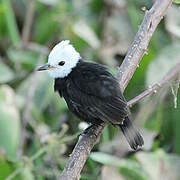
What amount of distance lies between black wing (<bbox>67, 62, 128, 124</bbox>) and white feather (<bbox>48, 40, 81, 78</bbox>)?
8 cm

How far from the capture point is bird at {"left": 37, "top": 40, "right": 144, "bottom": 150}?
4.43m

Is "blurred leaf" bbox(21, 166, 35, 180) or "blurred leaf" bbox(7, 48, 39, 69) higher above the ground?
"blurred leaf" bbox(21, 166, 35, 180)

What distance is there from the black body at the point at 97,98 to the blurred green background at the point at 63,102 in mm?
156

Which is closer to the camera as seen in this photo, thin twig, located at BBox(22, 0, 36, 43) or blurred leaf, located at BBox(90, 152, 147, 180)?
blurred leaf, located at BBox(90, 152, 147, 180)

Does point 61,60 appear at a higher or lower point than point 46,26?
higher

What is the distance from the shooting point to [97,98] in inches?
179

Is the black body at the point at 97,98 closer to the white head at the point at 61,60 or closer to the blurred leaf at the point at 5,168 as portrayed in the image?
the white head at the point at 61,60

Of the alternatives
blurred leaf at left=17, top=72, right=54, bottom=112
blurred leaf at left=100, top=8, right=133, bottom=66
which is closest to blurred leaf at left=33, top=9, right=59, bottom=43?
blurred leaf at left=100, top=8, right=133, bottom=66

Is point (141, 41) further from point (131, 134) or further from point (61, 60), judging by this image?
point (61, 60)

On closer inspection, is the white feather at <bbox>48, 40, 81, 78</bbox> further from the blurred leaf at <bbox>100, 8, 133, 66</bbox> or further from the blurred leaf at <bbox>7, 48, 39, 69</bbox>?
the blurred leaf at <bbox>100, 8, 133, 66</bbox>

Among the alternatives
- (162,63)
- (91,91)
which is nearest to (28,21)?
(162,63)

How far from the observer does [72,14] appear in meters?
7.60

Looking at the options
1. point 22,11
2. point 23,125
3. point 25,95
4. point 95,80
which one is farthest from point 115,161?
point 22,11

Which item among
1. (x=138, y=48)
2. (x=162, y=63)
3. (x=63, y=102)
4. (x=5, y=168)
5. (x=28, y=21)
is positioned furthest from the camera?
(x=28, y=21)
